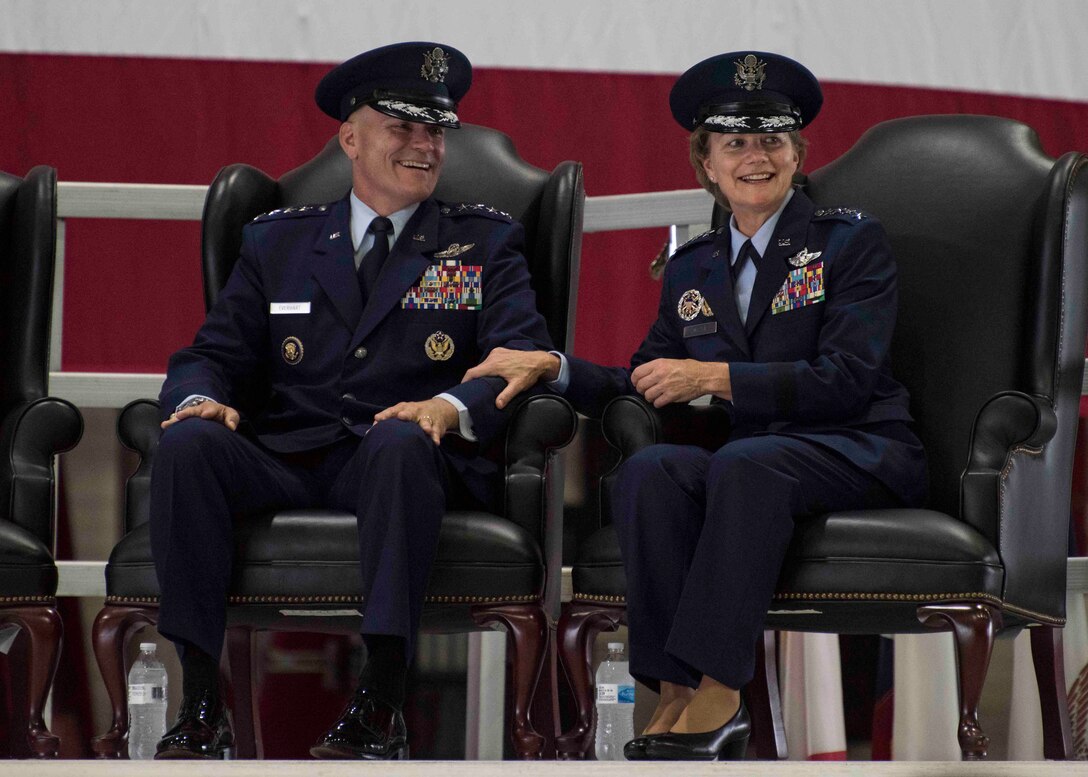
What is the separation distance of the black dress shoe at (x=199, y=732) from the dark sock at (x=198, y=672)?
0.4 inches

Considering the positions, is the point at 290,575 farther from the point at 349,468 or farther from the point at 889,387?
the point at 889,387

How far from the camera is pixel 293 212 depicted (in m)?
3.03

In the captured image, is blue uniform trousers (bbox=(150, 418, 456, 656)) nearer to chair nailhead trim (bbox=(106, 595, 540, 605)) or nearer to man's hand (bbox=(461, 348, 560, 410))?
chair nailhead trim (bbox=(106, 595, 540, 605))

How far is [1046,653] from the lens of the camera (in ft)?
8.97

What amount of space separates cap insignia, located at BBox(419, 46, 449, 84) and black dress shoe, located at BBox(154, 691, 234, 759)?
1.30 meters

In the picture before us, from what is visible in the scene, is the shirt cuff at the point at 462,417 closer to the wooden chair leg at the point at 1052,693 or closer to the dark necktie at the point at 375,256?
the dark necktie at the point at 375,256

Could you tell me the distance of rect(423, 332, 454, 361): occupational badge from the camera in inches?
110

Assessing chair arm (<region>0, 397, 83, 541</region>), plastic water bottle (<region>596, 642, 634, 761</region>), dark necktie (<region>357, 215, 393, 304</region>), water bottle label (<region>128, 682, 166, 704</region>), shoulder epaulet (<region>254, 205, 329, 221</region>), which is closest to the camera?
chair arm (<region>0, 397, 83, 541</region>)

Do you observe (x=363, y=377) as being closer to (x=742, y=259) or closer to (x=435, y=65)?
(x=435, y=65)

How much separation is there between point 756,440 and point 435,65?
1044mm

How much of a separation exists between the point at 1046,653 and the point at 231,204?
183 cm

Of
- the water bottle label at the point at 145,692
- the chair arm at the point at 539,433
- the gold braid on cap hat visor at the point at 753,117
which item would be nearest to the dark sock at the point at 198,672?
the chair arm at the point at 539,433

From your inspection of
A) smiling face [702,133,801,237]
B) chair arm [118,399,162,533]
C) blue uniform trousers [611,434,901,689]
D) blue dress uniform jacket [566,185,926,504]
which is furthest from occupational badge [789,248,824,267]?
chair arm [118,399,162,533]

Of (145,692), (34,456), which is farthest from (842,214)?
(145,692)
